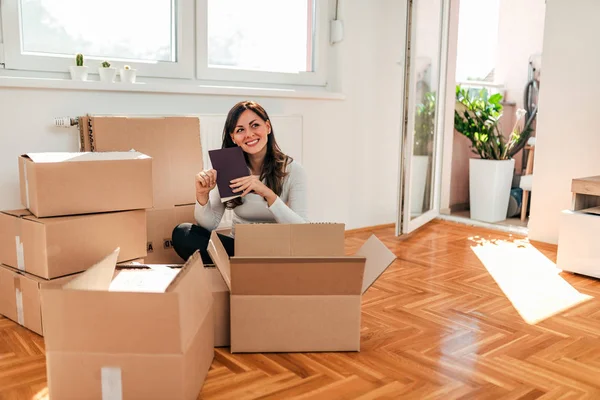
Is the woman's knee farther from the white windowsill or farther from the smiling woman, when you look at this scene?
the white windowsill

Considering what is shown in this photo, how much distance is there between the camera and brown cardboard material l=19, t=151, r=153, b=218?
2.02m

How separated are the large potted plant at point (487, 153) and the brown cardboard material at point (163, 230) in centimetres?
260

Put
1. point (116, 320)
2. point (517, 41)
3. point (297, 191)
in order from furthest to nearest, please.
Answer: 1. point (517, 41)
2. point (297, 191)
3. point (116, 320)

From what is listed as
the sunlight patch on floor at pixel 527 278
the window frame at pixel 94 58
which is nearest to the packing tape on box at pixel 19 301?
the window frame at pixel 94 58

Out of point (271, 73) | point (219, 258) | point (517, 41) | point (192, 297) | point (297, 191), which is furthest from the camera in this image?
point (517, 41)

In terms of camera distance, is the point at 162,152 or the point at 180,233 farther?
the point at 162,152

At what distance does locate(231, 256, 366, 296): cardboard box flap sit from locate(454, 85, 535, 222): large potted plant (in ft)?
9.73

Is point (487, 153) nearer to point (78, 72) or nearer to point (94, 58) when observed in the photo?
point (94, 58)

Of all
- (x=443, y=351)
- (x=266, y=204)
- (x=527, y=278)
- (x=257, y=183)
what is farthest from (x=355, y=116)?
(x=443, y=351)

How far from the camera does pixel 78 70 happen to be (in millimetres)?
2877

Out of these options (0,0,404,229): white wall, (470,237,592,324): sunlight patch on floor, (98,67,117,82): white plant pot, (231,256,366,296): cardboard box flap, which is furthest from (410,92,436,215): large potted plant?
(231,256,366,296): cardboard box flap

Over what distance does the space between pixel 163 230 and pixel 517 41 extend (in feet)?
13.8

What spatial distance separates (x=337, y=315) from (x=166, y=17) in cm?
207

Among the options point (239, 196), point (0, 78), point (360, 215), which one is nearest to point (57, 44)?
point (0, 78)
